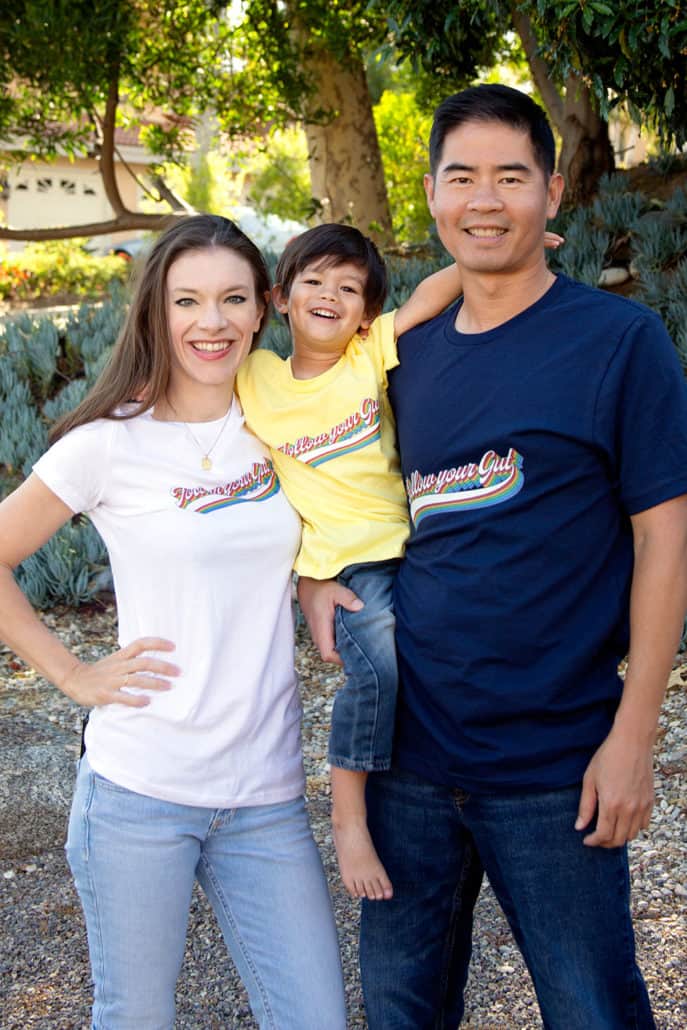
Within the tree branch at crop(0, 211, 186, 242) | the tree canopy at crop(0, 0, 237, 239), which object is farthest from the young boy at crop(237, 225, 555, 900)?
the tree branch at crop(0, 211, 186, 242)

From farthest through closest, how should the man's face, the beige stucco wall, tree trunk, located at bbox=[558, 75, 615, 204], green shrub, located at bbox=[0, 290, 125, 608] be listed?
the beige stucco wall, tree trunk, located at bbox=[558, 75, 615, 204], green shrub, located at bbox=[0, 290, 125, 608], the man's face

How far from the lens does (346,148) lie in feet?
32.1

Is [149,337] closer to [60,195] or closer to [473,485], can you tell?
[473,485]

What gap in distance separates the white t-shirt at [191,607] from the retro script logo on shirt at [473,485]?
1.19 ft

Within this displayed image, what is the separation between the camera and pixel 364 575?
251 centimetres

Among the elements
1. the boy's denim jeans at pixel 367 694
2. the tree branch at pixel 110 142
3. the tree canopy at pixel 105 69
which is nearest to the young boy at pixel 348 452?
the boy's denim jeans at pixel 367 694

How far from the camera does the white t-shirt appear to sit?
7.77 feet

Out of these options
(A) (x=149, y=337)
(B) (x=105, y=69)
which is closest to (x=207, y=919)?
(A) (x=149, y=337)

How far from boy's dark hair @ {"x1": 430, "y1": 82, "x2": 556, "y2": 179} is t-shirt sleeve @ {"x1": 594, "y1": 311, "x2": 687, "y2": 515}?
48 centimetres

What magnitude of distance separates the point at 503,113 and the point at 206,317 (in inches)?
29.9

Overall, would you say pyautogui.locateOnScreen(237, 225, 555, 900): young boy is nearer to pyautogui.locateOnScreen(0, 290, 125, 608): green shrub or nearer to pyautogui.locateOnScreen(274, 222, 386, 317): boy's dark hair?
pyautogui.locateOnScreen(274, 222, 386, 317): boy's dark hair

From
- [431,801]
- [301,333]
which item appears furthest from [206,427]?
[431,801]

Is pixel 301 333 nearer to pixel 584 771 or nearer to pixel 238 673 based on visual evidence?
pixel 238 673

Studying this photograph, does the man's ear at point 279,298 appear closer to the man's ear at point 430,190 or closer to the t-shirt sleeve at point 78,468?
the man's ear at point 430,190
